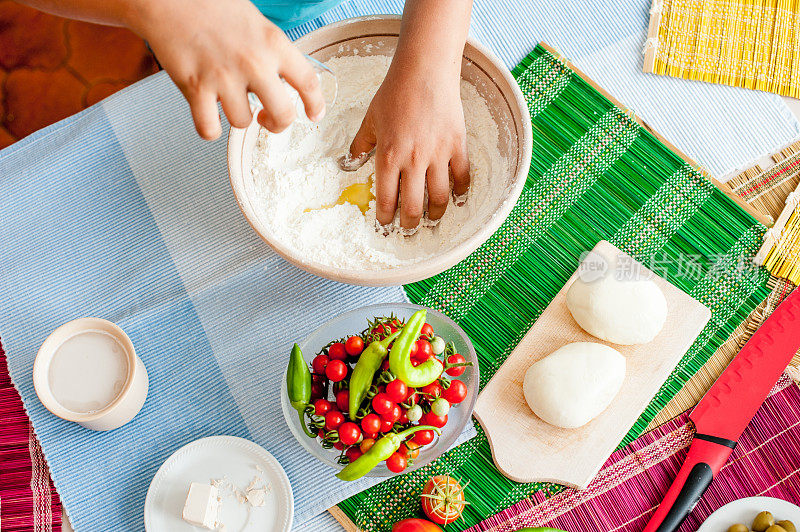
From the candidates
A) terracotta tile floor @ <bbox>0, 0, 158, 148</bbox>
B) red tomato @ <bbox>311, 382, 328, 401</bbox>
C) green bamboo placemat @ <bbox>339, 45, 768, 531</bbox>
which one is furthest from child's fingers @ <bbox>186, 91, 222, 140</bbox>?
terracotta tile floor @ <bbox>0, 0, 158, 148</bbox>

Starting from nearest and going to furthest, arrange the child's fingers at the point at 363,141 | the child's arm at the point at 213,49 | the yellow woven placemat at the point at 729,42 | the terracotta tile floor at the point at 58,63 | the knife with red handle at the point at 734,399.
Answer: the child's arm at the point at 213,49 < the child's fingers at the point at 363,141 < the knife with red handle at the point at 734,399 < the yellow woven placemat at the point at 729,42 < the terracotta tile floor at the point at 58,63

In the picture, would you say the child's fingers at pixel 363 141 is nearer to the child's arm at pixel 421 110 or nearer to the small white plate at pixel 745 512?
the child's arm at pixel 421 110

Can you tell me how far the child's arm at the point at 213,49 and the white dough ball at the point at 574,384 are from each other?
0.63 meters

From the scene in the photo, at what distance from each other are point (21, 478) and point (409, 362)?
0.73 m

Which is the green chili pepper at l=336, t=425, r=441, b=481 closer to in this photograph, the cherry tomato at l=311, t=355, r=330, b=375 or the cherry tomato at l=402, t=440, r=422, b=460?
the cherry tomato at l=402, t=440, r=422, b=460

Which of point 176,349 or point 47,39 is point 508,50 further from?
point 47,39

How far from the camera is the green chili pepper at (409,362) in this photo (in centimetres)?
84

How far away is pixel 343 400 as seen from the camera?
0.90 metres

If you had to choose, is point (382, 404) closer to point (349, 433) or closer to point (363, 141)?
point (349, 433)

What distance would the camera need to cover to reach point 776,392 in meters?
1.10

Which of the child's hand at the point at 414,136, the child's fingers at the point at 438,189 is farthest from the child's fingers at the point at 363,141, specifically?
the child's fingers at the point at 438,189

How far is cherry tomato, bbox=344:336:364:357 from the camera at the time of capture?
0.91 m

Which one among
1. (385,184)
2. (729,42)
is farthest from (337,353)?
(729,42)

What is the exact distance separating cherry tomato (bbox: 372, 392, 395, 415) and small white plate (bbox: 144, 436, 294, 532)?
0.79 ft
